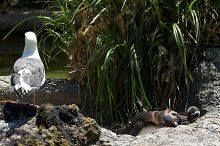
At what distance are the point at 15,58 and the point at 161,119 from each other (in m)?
6.24


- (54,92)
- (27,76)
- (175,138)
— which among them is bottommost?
(54,92)

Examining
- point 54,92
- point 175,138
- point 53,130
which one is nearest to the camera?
point 53,130

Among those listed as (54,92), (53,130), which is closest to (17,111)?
(53,130)

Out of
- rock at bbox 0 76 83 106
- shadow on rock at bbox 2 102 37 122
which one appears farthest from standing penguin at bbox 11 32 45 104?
rock at bbox 0 76 83 106

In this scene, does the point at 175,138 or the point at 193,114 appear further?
the point at 193,114

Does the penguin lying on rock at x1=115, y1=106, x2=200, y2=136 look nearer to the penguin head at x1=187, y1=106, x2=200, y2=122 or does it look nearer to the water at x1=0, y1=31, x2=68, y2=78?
the penguin head at x1=187, y1=106, x2=200, y2=122

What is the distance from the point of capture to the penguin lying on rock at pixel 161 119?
5387mm

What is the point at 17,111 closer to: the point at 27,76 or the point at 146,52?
the point at 27,76

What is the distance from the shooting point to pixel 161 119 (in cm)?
542

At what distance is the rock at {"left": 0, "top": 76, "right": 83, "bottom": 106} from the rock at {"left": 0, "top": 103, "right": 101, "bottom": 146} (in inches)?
117

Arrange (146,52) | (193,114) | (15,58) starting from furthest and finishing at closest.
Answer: (15,58)
(146,52)
(193,114)

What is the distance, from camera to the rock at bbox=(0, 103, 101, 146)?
12.7ft

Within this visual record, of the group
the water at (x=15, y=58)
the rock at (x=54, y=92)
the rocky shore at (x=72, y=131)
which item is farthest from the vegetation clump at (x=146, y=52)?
the water at (x=15, y=58)

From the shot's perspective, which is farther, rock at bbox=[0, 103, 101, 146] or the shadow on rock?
the shadow on rock
